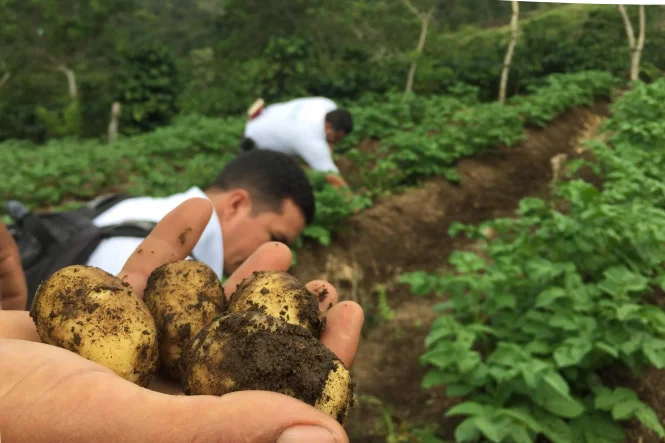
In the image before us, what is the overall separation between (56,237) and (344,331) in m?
1.14

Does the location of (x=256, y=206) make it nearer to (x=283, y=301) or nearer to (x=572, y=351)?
(x=283, y=301)

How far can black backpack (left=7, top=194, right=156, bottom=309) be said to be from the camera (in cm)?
180

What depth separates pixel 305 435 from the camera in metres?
0.75

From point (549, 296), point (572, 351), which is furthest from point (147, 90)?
point (572, 351)

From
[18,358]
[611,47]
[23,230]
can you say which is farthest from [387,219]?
[611,47]

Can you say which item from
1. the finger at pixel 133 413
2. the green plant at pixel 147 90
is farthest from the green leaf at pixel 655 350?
the green plant at pixel 147 90

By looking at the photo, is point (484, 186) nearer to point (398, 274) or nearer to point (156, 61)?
point (398, 274)

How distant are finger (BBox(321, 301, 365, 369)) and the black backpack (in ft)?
2.75

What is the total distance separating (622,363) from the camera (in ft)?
8.42

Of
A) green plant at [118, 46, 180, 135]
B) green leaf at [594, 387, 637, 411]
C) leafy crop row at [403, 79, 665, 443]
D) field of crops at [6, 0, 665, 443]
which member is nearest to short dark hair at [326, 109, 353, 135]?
field of crops at [6, 0, 665, 443]

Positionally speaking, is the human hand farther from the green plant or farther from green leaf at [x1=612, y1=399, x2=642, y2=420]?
the green plant

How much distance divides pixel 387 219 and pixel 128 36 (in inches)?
700

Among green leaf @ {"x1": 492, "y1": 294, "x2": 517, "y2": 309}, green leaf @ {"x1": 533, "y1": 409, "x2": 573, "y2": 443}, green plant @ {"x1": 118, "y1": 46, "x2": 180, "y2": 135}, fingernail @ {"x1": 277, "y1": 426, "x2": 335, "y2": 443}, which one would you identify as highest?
fingernail @ {"x1": 277, "y1": 426, "x2": 335, "y2": 443}

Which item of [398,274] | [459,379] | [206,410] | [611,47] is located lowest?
[398,274]
